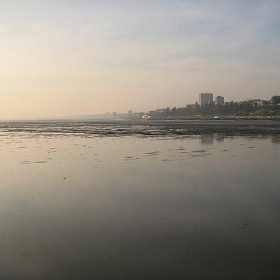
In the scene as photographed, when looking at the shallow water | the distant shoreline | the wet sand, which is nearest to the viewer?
the shallow water

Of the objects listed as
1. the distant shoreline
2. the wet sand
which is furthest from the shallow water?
the wet sand

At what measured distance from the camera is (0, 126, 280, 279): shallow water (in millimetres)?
5582

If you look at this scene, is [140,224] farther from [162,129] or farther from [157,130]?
[162,129]

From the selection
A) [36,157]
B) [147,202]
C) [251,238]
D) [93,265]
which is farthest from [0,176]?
[251,238]

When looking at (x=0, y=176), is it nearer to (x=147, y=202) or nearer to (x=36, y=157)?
(x=36, y=157)

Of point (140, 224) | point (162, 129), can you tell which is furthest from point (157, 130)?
point (140, 224)

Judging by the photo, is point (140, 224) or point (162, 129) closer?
point (140, 224)

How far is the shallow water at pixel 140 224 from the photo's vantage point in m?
5.58

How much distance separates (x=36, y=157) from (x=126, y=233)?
15.3m

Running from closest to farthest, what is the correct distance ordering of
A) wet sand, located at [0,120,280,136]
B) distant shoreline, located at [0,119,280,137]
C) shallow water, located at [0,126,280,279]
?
shallow water, located at [0,126,280,279] < distant shoreline, located at [0,119,280,137] < wet sand, located at [0,120,280,136]

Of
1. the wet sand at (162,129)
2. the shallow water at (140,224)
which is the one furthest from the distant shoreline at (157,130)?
the shallow water at (140,224)

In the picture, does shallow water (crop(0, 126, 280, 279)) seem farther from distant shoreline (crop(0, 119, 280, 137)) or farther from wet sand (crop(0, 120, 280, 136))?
wet sand (crop(0, 120, 280, 136))

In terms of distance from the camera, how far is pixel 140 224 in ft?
25.4

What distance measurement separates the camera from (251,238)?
678cm
